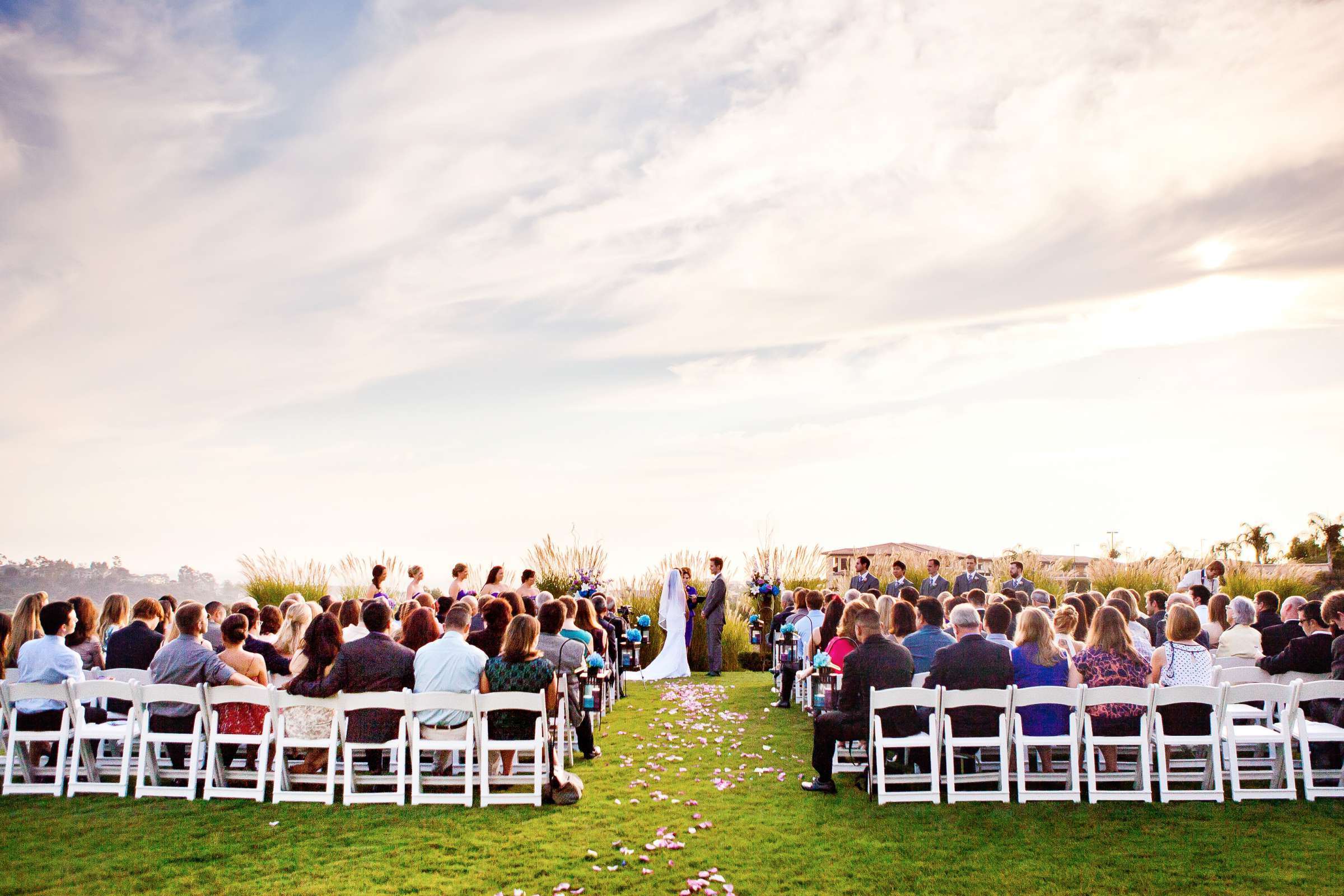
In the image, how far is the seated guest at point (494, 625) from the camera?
330 inches

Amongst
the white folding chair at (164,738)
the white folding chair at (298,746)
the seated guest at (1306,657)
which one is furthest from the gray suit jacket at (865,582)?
the white folding chair at (164,738)

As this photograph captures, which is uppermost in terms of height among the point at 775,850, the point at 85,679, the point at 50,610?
the point at 50,610

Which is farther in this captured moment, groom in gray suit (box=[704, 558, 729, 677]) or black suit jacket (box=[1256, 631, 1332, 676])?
groom in gray suit (box=[704, 558, 729, 677])

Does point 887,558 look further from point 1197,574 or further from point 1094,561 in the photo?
point 1197,574

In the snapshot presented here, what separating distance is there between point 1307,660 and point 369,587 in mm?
14767

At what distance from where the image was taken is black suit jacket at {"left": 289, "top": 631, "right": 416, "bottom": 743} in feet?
23.4

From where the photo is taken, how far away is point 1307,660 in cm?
781

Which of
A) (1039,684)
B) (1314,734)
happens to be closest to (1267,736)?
(1314,734)

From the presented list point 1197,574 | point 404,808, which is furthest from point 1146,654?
point 1197,574

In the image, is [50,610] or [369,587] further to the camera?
[369,587]

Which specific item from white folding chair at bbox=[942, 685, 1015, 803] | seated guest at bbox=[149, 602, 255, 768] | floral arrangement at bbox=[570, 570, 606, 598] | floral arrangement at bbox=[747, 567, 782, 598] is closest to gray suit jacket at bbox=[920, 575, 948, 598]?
floral arrangement at bbox=[747, 567, 782, 598]

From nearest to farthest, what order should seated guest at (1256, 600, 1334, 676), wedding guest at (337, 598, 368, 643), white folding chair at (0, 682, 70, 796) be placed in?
white folding chair at (0, 682, 70, 796)
seated guest at (1256, 600, 1334, 676)
wedding guest at (337, 598, 368, 643)

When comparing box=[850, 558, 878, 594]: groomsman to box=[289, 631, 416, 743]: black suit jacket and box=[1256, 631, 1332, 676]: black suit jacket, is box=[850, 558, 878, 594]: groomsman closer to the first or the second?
box=[1256, 631, 1332, 676]: black suit jacket

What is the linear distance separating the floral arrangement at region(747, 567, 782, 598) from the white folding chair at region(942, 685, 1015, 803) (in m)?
10.7
